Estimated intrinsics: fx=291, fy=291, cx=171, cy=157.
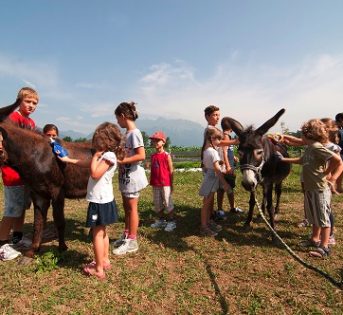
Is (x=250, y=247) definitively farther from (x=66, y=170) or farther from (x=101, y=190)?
(x=66, y=170)

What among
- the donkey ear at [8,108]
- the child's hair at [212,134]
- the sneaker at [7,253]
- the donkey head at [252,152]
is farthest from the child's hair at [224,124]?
the sneaker at [7,253]

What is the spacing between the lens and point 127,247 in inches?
193

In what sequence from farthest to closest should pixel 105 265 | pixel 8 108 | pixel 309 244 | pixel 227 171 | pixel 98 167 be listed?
pixel 227 171 → pixel 309 244 → pixel 105 265 → pixel 8 108 → pixel 98 167

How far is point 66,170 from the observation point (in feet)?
16.2

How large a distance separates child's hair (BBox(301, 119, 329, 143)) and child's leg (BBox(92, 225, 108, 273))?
3.50 m

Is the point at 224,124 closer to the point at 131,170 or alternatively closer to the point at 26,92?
the point at 131,170

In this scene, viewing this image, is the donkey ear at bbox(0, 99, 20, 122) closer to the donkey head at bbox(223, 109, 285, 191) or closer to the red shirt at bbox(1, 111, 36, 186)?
the red shirt at bbox(1, 111, 36, 186)

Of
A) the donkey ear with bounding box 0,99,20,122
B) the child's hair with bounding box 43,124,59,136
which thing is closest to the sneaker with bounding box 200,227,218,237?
the child's hair with bounding box 43,124,59,136

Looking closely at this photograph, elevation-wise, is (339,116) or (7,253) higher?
(339,116)

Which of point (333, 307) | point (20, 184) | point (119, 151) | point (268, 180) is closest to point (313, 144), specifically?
point (268, 180)

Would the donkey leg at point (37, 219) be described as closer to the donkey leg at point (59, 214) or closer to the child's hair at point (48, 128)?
the donkey leg at point (59, 214)

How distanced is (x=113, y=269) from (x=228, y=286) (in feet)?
5.50

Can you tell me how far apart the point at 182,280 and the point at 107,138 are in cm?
222

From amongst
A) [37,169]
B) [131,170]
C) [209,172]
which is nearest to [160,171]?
[209,172]
